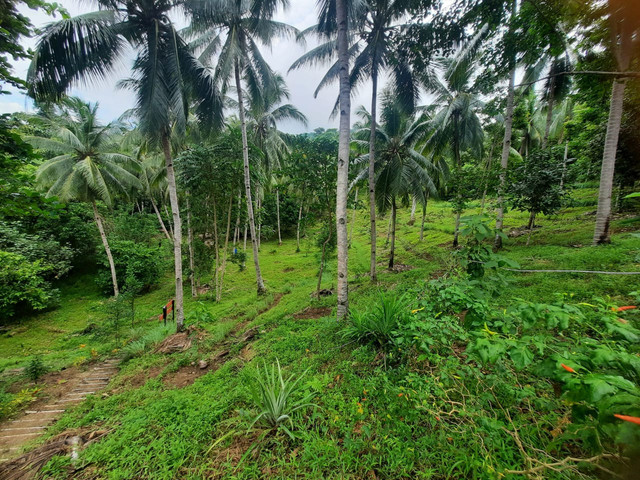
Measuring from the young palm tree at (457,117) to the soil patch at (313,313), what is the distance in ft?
22.6

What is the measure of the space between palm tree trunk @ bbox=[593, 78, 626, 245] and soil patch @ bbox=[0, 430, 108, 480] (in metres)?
12.2

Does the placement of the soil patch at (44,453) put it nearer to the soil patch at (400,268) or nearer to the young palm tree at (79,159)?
the soil patch at (400,268)

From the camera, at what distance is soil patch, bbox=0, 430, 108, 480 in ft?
8.37

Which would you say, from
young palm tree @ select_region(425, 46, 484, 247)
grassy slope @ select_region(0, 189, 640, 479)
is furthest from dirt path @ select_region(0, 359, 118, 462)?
young palm tree @ select_region(425, 46, 484, 247)

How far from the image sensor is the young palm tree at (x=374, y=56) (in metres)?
6.66

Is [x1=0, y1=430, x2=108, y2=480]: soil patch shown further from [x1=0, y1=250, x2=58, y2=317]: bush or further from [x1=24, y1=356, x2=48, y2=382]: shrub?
[x1=0, y1=250, x2=58, y2=317]: bush

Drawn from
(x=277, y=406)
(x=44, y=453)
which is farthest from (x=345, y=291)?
(x=44, y=453)

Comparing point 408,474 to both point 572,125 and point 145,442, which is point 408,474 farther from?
point 572,125

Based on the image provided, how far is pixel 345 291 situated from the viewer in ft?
16.1

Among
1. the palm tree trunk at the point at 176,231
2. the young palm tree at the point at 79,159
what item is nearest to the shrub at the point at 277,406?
the palm tree trunk at the point at 176,231

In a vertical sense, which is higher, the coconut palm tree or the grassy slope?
the coconut palm tree

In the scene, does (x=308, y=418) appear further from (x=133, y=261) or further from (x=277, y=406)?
(x=133, y=261)

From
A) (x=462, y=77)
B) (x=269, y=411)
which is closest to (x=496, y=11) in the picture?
(x=462, y=77)

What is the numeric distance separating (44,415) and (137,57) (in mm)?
8839
